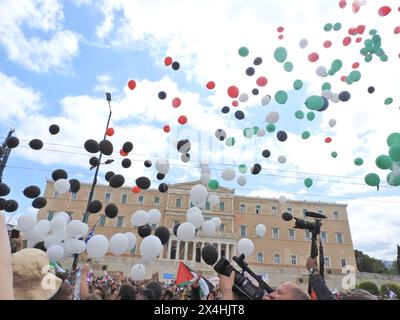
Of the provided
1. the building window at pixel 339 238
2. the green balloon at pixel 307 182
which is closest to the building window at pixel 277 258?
the building window at pixel 339 238

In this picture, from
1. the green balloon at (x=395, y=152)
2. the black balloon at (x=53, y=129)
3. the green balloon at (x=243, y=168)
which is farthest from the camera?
the green balloon at (x=243, y=168)

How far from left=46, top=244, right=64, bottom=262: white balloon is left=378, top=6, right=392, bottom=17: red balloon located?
9.70m

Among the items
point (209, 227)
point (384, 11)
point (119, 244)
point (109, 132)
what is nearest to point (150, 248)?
point (119, 244)

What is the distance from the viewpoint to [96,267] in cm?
3036

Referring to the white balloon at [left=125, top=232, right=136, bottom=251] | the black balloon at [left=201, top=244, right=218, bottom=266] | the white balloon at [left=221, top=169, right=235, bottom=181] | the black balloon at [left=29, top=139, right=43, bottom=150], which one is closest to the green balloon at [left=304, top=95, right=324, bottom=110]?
the white balloon at [left=221, top=169, right=235, bottom=181]

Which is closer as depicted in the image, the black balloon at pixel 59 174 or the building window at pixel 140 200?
the black balloon at pixel 59 174

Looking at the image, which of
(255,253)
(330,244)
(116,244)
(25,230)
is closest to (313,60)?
(116,244)

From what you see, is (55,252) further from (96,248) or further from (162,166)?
(162,166)

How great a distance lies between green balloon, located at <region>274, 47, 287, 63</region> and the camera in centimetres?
789

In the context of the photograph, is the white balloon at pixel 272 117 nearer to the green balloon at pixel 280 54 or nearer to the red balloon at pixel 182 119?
the green balloon at pixel 280 54

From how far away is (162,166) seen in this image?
8711 mm

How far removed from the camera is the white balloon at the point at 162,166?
8.70 metres

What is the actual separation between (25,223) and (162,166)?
3.88m

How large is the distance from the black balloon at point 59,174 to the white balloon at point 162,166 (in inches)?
112
